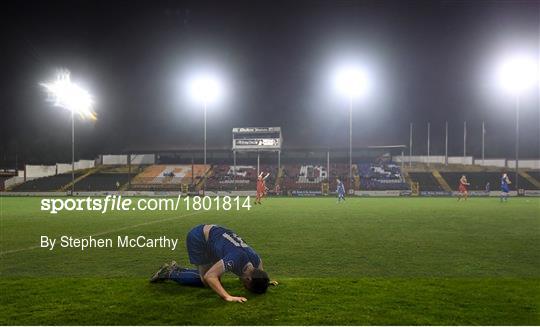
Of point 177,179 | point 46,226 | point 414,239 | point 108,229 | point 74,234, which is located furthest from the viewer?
point 177,179

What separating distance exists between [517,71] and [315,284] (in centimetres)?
4333

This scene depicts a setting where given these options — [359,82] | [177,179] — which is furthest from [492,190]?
[177,179]

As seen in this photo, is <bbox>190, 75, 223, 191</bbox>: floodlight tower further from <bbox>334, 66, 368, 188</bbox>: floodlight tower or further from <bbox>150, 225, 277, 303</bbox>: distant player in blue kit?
<bbox>150, 225, 277, 303</bbox>: distant player in blue kit

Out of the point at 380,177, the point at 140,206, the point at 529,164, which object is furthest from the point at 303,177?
the point at 140,206

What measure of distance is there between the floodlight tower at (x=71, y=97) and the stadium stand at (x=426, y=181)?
36847mm

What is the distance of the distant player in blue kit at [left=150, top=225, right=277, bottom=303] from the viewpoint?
6105mm

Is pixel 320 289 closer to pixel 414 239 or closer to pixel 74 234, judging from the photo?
pixel 414 239

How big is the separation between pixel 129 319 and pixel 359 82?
44.6 metres

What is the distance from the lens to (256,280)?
6254 mm

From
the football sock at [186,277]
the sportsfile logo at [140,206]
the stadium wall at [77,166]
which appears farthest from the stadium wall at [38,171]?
the football sock at [186,277]

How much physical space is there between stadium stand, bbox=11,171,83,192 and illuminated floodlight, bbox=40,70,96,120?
866cm

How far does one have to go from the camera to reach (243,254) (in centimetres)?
623

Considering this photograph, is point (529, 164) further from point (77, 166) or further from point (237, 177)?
point (77, 166)

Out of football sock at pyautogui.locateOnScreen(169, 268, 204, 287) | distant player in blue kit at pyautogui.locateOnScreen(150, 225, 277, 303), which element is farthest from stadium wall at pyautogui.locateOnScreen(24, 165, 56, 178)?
→ distant player in blue kit at pyautogui.locateOnScreen(150, 225, 277, 303)
